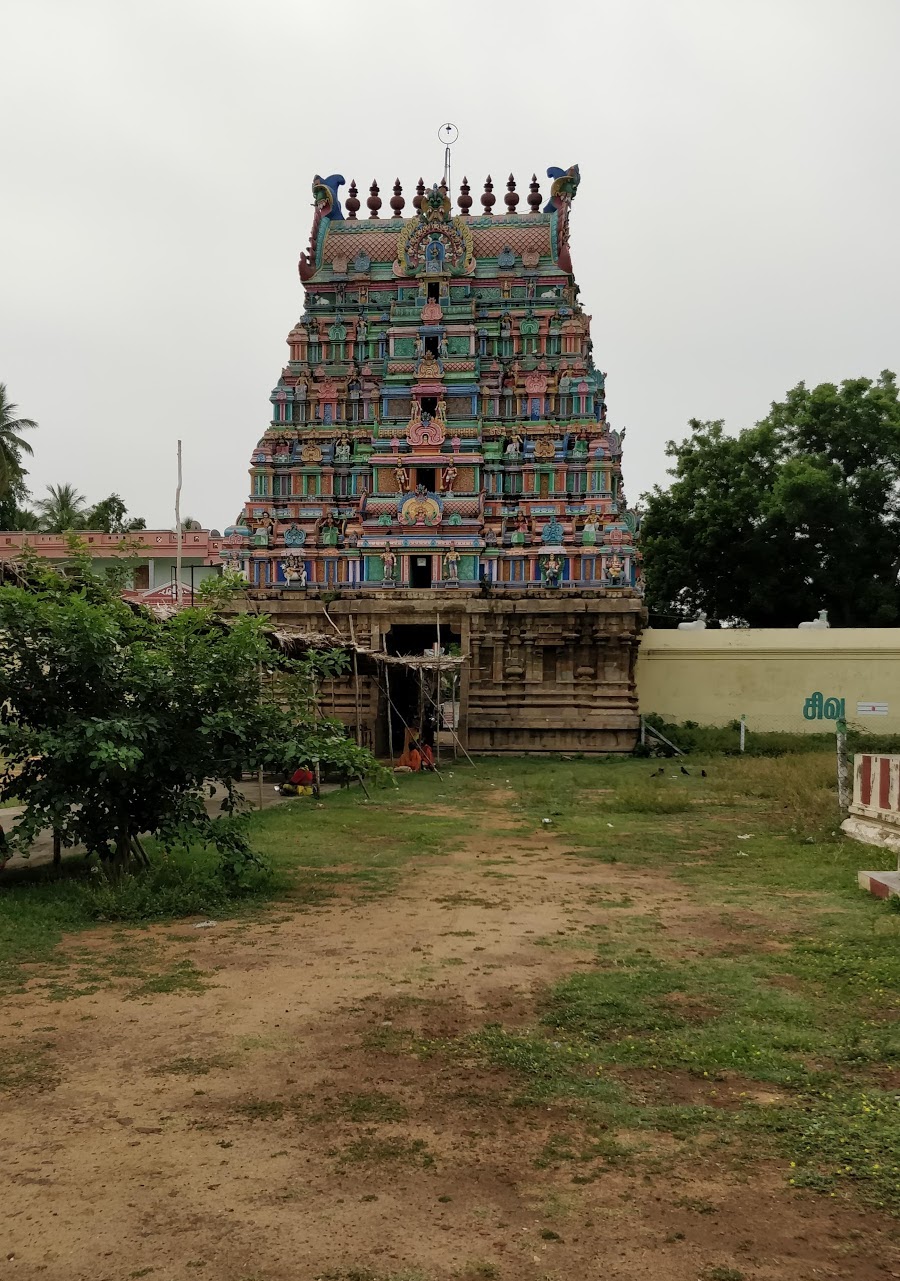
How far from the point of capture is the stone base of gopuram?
82.8 ft

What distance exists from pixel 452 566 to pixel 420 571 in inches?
40.1

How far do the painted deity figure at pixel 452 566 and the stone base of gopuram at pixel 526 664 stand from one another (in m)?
0.75

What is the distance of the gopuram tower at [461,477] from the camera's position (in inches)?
1003

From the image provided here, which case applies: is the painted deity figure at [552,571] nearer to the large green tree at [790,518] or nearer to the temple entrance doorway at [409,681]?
the temple entrance doorway at [409,681]

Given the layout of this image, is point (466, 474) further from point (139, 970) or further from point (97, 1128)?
point (97, 1128)

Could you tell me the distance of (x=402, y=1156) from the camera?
404 centimetres

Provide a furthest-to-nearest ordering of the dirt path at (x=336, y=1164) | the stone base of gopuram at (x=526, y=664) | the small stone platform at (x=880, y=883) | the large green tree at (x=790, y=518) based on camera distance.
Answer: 1. the large green tree at (x=790, y=518)
2. the stone base of gopuram at (x=526, y=664)
3. the small stone platform at (x=880, y=883)
4. the dirt path at (x=336, y=1164)

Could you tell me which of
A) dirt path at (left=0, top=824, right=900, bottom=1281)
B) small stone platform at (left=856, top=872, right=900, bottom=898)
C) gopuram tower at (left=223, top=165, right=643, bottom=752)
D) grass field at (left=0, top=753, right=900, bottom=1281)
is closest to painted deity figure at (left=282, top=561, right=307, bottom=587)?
gopuram tower at (left=223, top=165, right=643, bottom=752)

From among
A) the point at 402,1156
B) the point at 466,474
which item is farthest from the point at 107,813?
the point at 466,474

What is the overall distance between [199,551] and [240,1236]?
39523 millimetres

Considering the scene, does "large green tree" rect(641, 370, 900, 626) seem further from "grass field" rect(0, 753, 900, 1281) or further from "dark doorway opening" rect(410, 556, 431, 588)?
"grass field" rect(0, 753, 900, 1281)

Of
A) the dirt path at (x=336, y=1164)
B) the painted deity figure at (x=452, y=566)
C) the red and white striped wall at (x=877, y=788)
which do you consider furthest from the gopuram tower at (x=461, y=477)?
the dirt path at (x=336, y=1164)

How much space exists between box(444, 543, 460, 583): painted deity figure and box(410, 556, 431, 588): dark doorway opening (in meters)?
0.59

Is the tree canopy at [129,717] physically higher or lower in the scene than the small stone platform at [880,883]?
higher
